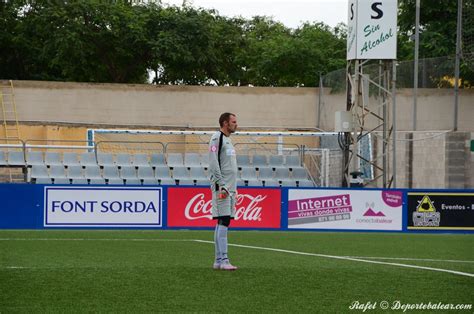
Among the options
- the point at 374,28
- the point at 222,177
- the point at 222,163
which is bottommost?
the point at 222,177

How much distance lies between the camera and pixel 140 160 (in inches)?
1152

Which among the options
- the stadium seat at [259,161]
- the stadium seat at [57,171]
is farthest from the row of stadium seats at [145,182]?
the stadium seat at [259,161]

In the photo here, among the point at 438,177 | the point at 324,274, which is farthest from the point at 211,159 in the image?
the point at 438,177

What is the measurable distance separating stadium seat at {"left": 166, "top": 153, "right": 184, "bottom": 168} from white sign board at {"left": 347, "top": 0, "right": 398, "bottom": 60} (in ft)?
23.1

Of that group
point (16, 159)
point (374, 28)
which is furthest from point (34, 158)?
point (374, 28)

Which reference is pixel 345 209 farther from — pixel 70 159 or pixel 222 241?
pixel 222 241

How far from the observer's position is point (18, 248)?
1427 cm

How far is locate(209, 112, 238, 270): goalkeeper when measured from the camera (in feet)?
35.7

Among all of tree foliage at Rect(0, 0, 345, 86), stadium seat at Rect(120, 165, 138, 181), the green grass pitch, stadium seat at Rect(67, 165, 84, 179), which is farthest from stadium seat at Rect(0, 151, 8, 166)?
tree foliage at Rect(0, 0, 345, 86)

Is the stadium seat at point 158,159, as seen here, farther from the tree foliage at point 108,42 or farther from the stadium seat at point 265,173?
the tree foliage at point 108,42

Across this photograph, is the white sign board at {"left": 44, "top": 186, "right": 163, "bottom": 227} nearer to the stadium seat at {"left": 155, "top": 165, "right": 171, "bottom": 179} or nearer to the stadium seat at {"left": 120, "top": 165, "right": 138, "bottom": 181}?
the stadium seat at {"left": 120, "top": 165, "right": 138, "bottom": 181}

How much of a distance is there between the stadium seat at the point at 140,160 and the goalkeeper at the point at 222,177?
1817 cm

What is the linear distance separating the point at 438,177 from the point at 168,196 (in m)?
10.2

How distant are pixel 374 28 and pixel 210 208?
267 inches
